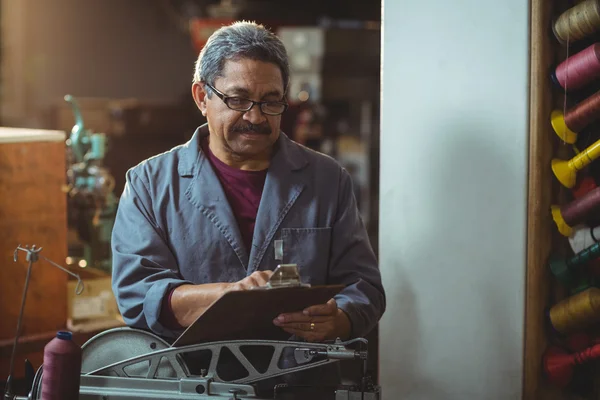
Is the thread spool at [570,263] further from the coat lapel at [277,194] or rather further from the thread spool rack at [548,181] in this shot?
the coat lapel at [277,194]

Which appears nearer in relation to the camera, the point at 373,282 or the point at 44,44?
the point at 373,282

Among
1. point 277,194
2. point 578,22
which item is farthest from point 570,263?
point 277,194

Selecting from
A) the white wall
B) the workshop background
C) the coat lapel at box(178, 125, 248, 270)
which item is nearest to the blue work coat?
the coat lapel at box(178, 125, 248, 270)

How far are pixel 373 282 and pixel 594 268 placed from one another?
0.76 m

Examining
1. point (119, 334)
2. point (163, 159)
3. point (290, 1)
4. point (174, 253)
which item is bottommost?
point (119, 334)

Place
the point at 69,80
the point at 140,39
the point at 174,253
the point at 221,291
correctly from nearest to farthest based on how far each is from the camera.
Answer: the point at 221,291
the point at 174,253
the point at 69,80
the point at 140,39

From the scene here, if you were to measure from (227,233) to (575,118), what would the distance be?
3.82 feet

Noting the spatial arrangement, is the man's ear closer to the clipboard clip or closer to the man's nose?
the man's nose

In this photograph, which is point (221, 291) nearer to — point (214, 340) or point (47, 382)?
point (214, 340)

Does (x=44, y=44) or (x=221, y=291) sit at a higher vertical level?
(x=44, y=44)

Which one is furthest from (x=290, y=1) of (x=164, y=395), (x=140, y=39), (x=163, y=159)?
(x=164, y=395)

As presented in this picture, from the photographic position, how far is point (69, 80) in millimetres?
9664

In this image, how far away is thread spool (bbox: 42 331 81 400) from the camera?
2.00m

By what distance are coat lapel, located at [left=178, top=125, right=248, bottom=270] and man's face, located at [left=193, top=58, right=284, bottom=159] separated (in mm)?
103
